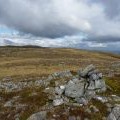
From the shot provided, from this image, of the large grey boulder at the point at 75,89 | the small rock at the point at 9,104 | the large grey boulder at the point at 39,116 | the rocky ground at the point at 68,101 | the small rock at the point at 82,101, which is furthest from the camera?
the small rock at the point at 9,104

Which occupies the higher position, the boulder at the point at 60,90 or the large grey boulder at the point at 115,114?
the boulder at the point at 60,90

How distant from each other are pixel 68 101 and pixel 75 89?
2.08 meters

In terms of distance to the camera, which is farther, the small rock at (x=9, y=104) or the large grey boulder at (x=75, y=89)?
the small rock at (x=9, y=104)

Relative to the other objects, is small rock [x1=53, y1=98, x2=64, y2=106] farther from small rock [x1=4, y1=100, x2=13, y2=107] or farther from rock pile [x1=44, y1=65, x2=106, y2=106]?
small rock [x1=4, y1=100, x2=13, y2=107]

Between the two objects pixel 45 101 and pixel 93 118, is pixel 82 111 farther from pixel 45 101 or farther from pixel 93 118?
pixel 45 101

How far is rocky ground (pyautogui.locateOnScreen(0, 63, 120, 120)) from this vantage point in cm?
3117

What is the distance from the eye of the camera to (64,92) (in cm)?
3628

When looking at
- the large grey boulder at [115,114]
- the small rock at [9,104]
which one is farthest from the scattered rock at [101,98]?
the small rock at [9,104]

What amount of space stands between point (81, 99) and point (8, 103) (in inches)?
353

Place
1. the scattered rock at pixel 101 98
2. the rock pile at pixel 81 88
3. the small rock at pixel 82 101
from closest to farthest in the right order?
the small rock at pixel 82 101 → the scattered rock at pixel 101 98 → the rock pile at pixel 81 88

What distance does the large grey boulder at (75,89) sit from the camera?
116 ft

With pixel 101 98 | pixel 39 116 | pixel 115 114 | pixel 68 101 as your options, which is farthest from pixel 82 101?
pixel 39 116

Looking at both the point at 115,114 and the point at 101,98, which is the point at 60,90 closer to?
the point at 101,98

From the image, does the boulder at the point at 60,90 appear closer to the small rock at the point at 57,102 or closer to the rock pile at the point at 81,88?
the rock pile at the point at 81,88
